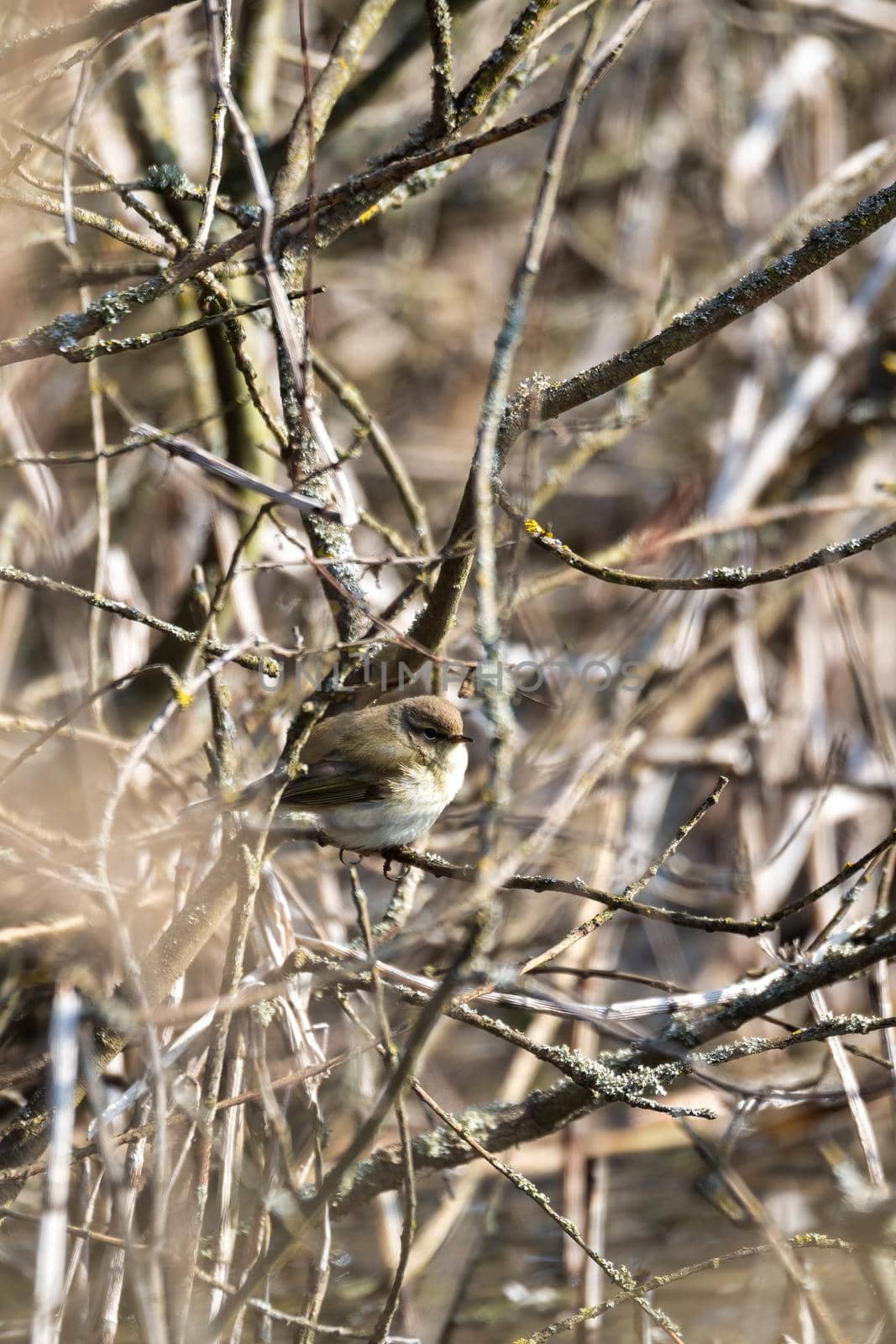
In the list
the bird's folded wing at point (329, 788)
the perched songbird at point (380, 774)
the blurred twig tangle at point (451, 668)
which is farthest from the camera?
the bird's folded wing at point (329, 788)

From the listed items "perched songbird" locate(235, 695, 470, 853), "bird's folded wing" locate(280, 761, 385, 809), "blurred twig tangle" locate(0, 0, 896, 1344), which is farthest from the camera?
"bird's folded wing" locate(280, 761, 385, 809)

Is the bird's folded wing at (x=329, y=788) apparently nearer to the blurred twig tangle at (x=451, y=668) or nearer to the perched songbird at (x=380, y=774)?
the perched songbird at (x=380, y=774)

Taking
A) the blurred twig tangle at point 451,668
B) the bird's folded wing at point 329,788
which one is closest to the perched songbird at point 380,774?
the bird's folded wing at point 329,788

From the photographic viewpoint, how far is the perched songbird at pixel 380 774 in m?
3.22

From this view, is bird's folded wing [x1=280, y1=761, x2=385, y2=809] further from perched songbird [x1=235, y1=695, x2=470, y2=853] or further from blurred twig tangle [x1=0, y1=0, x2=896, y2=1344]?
blurred twig tangle [x1=0, y1=0, x2=896, y2=1344]

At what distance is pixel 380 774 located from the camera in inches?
132

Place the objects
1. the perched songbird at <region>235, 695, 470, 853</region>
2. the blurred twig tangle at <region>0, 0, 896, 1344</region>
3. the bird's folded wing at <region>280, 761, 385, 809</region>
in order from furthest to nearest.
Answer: the bird's folded wing at <region>280, 761, 385, 809</region> → the perched songbird at <region>235, 695, 470, 853</region> → the blurred twig tangle at <region>0, 0, 896, 1344</region>

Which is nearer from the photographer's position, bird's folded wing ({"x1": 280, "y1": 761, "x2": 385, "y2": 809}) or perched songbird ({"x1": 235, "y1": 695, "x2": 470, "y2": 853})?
perched songbird ({"x1": 235, "y1": 695, "x2": 470, "y2": 853})

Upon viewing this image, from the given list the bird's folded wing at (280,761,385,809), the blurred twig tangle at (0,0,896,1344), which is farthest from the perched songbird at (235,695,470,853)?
the blurred twig tangle at (0,0,896,1344)

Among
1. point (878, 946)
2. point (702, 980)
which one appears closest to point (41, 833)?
point (878, 946)

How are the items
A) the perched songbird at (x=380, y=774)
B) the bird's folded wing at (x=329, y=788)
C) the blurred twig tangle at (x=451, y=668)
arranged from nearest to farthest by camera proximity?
the blurred twig tangle at (x=451, y=668)
the perched songbird at (x=380, y=774)
the bird's folded wing at (x=329, y=788)

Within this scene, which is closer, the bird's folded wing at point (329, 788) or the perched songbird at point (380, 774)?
the perched songbird at point (380, 774)

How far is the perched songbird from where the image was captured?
3219 millimetres

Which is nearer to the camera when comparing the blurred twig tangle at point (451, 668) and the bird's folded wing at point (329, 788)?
the blurred twig tangle at point (451, 668)
